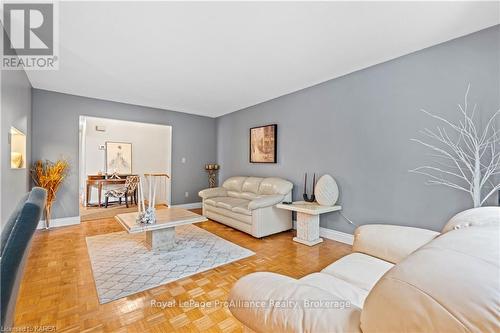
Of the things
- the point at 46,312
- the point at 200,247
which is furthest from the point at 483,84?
the point at 46,312

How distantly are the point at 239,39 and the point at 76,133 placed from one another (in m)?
3.78

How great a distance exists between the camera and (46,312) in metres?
1.69

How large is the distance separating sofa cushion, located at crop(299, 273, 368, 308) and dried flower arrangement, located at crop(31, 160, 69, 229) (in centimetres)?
447

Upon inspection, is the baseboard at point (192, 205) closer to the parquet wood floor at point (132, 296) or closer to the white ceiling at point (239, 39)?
the parquet wood floor at point (132, 296)

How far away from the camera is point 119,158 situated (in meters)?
6.78

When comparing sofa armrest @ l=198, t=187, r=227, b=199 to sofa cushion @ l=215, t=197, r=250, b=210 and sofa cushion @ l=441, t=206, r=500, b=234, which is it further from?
sofa cushion @ l=441, t=206, r=500, b=234

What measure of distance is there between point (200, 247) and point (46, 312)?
1610mm

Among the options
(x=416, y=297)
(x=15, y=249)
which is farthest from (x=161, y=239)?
(x=416, y=297)

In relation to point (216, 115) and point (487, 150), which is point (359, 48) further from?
point (216, 115)

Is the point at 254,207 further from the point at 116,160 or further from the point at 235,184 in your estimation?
the point at 116,160

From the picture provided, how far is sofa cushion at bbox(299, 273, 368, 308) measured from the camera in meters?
1.14

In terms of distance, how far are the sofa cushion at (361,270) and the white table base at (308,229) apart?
1.56m

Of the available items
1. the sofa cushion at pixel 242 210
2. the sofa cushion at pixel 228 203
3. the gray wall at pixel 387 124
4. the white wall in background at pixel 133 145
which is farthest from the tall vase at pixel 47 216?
the gray wall at pixel 387 124

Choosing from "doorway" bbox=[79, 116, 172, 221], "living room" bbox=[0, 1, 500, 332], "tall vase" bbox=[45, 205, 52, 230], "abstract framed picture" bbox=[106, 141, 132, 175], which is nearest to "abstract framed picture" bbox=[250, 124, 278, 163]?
"living room" bbox=[0, 1, 500, 332]
